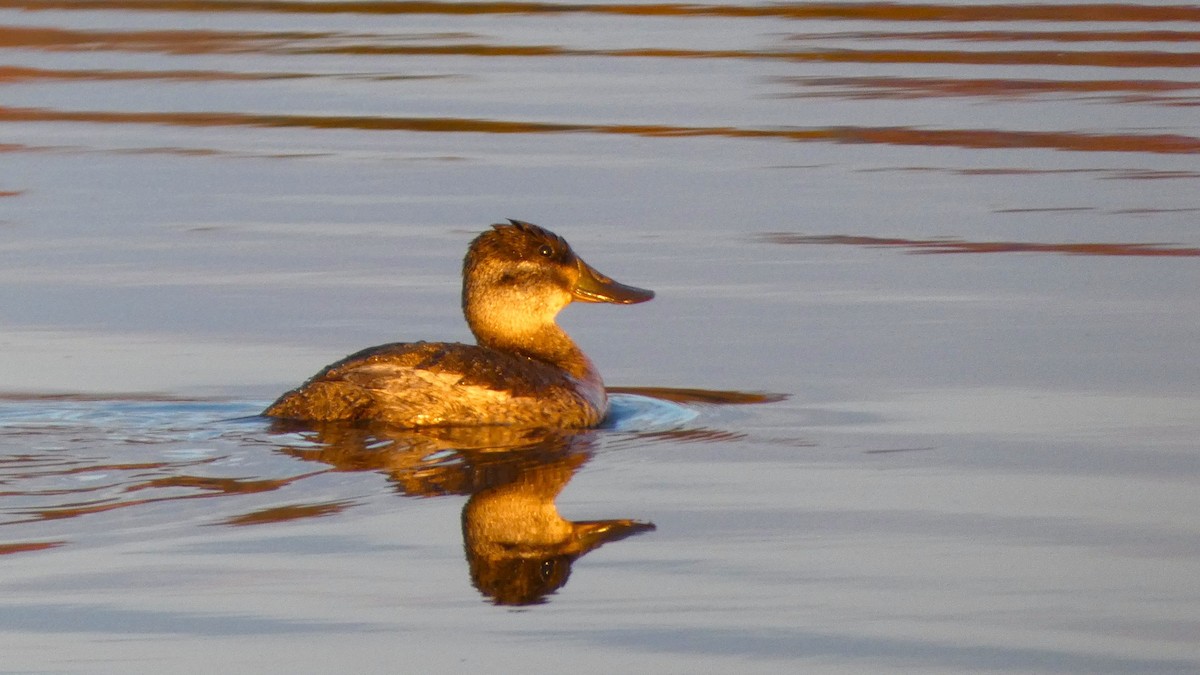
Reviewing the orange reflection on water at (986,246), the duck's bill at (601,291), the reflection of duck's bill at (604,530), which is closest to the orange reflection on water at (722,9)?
the orange reflection on water at (986,246)

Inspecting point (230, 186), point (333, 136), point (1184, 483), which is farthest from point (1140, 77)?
point (1184, 483)

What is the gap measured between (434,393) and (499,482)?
2.95ft

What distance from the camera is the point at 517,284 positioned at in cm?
891

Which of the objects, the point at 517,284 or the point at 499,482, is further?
the point at 517,284

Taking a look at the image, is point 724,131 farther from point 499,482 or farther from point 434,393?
point 499,482

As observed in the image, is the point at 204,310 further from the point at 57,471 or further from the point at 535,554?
the point at 535,554

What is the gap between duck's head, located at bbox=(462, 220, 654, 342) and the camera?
885 cm

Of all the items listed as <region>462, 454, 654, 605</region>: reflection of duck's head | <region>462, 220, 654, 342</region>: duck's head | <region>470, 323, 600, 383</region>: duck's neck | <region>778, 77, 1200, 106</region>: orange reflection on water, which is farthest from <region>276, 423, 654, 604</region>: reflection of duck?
<region>778, 77, 1200, 106</region>: orange reflection on water

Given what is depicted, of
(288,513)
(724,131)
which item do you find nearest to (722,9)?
(724,131)

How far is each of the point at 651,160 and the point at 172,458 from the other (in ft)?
21.3

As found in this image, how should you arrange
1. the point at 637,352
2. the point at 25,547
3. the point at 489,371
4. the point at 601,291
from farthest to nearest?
the point at 637,352 < the point at 601,291 < the point at 489,371 < the point at 25,547

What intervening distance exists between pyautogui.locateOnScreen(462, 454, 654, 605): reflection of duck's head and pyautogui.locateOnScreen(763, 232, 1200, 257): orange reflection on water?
14.2 ft

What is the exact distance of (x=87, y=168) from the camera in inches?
538

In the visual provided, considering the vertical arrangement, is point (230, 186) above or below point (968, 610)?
above
